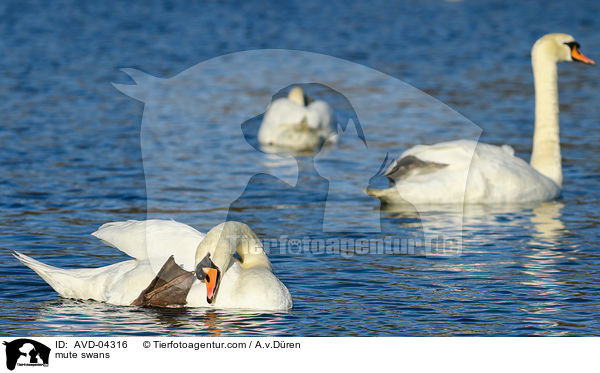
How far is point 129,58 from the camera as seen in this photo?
985 inches

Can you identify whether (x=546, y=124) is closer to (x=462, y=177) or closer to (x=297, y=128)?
(x=462, y=177)

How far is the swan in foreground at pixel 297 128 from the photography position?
16734mm

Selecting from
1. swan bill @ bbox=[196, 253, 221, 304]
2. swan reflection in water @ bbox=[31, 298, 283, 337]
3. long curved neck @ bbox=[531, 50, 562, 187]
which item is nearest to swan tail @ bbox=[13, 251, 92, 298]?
swan reflection in water @ bbox=[31, 298, 283, 337]

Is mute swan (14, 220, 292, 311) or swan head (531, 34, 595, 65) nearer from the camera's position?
mute swan (14, 220, 292, 311)

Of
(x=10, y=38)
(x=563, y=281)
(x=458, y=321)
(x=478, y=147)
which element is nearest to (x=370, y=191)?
(x=478, y=147)

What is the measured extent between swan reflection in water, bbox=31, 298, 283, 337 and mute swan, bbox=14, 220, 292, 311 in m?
0.09

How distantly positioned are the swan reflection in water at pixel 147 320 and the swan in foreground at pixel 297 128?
8.58 meters

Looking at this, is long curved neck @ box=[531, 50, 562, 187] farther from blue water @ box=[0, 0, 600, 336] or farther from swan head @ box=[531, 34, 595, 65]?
blue water @ box=[0, 0, 600, 336]

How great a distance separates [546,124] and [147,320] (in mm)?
6966

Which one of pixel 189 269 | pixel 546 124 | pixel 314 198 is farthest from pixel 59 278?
pixel 546 124

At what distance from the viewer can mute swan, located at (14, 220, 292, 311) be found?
314 inches

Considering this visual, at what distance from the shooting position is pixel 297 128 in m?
16.8
